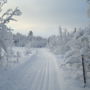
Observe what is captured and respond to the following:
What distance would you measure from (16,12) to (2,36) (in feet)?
9.59

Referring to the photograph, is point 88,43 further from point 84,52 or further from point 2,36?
point 2,36

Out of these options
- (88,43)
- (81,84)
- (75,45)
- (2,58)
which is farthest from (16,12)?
(81,84)

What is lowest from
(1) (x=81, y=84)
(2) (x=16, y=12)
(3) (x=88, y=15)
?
(1) (x=81, y=84)

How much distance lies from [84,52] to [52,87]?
355cm

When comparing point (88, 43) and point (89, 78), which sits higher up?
point (88, 43)

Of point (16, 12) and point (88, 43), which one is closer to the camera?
point (88, 43)

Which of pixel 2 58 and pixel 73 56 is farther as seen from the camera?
pixel 2 58

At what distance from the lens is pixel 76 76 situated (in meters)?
16.1

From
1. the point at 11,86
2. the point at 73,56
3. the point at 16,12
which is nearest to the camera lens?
the point at 11,86

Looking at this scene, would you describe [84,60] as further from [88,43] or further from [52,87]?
[52,87]

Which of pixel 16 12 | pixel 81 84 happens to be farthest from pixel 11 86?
pixel 16 12

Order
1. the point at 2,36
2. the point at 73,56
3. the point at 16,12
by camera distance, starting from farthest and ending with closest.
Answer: the point at 16,12 < the point at 2,36 < the point at 73,56

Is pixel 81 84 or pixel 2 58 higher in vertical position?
pixel 2 58

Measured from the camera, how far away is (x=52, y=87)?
43.5 ft
